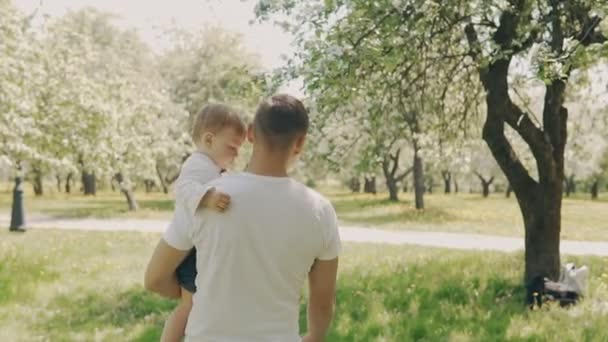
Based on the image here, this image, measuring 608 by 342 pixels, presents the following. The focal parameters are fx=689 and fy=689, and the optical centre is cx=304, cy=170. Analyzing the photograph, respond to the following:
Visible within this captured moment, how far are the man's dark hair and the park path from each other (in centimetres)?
1323

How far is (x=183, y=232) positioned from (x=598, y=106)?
39.8 feet

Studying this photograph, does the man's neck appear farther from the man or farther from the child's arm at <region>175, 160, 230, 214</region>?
the child's arm at <region>175, 160, 230, 214</region>

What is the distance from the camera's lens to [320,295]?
277 centimetres

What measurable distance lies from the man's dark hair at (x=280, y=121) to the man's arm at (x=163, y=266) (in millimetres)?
659

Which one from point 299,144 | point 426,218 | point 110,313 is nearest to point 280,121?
point 299,144

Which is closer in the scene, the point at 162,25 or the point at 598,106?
the point at 598,106

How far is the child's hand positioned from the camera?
245 cm

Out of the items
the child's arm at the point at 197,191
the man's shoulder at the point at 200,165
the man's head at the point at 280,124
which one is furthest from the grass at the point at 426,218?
the man's head at the point at 280,124

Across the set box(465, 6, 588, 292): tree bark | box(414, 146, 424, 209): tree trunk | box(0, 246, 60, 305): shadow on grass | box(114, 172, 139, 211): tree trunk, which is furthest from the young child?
box(114, 172, 139, 211): tree trunk

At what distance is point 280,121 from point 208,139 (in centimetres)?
99

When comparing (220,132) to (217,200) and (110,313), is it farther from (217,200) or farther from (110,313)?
(110,313)

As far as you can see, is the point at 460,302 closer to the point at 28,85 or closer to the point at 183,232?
the point at 183,232

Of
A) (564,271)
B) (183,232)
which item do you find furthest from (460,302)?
(183,232)

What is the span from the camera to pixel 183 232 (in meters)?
2.75
